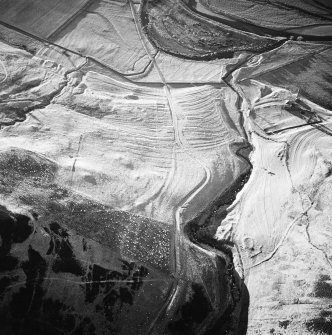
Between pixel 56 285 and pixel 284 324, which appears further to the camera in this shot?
pixel 284 324

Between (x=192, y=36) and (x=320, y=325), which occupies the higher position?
(x=192, y=36)

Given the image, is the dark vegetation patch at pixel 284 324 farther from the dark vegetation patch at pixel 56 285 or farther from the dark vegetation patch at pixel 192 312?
the dark vegetation patch at pixel 56 285

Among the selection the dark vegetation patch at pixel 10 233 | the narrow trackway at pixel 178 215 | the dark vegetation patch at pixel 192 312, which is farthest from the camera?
the narrow trackway at pixel 178 215

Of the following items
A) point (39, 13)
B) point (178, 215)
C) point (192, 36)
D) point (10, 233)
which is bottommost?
point (10, 233)

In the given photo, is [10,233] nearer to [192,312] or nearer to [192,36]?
[192,312]

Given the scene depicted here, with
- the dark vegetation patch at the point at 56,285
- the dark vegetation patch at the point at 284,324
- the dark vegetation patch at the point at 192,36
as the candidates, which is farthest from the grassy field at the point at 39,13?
the dark vegetation patch at the point at 284,324

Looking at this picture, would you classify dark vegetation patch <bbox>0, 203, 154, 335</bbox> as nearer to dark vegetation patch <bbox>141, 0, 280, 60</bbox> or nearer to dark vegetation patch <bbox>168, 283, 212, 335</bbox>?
dark vegetation patch <bbox>168, 283, 212, 335</bbox>

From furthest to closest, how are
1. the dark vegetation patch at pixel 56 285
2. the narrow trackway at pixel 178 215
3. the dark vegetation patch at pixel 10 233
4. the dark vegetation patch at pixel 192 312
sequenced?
the narrow trackway at pixel 178 215
the dark vegetation patch at pixel 192 312
the dark vegetation patch at pixel 10 233
the dark vegetation patch at pixel 56 285

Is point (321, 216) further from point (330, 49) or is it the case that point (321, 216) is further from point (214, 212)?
point (330, 49)

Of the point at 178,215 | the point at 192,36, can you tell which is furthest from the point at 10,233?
the point at 192,36

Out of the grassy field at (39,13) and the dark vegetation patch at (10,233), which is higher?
the grassy field at (39,13)

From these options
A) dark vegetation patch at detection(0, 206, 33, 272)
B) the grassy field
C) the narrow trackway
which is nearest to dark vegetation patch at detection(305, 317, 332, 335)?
the narrow trackway
